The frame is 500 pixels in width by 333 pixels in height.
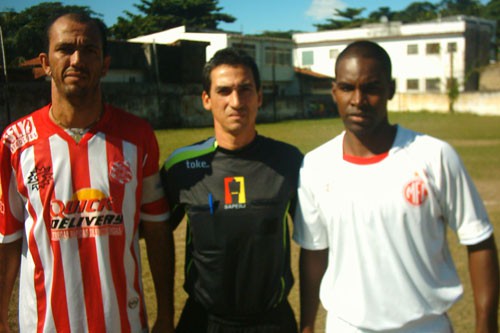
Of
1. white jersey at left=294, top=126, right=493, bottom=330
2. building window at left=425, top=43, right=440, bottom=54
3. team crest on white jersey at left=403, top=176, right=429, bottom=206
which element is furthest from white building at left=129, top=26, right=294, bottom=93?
team crest on white jersey at left=403, top=176, right=429, bottom=206

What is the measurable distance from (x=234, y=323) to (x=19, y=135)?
137 cm

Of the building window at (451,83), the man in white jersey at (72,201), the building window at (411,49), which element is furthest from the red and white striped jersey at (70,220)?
the building window at (411,49)

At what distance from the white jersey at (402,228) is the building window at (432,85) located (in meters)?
45.4

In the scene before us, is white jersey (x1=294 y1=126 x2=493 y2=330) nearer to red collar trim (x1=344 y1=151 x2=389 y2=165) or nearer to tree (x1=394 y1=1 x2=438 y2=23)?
red collar trim (x1=344 y1=151 x2=389 y2=165)

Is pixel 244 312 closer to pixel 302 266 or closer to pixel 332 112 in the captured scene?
pixel 302 266

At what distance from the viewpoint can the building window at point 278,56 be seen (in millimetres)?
40438

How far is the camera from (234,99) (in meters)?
2.67

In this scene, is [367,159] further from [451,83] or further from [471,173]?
[451,83]

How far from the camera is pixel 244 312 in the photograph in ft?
8.50

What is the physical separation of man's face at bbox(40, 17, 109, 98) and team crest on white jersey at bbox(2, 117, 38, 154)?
221 mm

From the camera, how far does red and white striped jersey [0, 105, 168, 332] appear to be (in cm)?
236

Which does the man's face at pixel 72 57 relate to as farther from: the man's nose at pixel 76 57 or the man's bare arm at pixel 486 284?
the man's bare arm at pixel 486 284

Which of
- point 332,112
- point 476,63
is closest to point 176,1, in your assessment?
point 332,112

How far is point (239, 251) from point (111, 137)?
0.83 m
